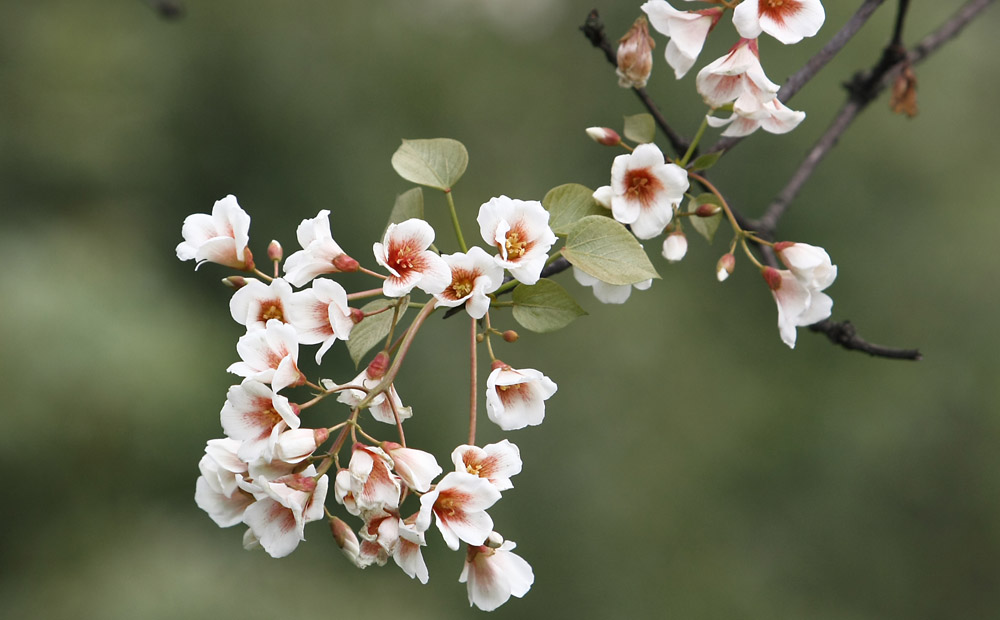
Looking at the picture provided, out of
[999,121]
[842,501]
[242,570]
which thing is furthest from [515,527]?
[999,121]

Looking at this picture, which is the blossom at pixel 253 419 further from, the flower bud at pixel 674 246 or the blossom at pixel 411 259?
the flower bud at pixel 674 246

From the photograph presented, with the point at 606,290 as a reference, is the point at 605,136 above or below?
above

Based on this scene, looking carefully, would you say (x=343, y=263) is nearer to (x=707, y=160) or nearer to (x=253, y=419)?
(x=253, y=419)

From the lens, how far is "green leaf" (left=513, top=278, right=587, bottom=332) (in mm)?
887

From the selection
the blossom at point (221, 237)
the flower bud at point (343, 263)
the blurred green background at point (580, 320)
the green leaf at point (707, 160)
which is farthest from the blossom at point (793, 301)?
the blurred green background at point (580, 320)

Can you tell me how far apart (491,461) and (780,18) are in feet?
1.70

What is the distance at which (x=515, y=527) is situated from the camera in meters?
6.07

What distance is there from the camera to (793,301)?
957 mm

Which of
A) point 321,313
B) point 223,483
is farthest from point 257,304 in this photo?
point 223,483

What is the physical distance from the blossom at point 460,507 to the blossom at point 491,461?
1.4 inches

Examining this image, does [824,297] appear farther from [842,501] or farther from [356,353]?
[842,501]

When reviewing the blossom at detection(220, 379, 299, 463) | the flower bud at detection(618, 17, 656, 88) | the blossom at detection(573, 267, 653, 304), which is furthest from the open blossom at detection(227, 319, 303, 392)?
the flower bud at detection(618, 17, 656, 88)

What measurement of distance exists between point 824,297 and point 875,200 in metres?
5.91

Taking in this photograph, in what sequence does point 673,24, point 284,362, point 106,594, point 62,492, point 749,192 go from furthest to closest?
1. point 749,192
2. point 62,492
3. point 106,594
4. point 673,24
5. point 284,362
